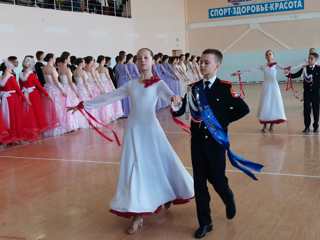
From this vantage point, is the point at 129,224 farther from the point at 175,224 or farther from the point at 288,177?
the point at 288,177

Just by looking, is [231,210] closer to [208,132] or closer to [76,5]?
[208,132]

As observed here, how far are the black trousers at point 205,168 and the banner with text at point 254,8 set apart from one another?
1777cm

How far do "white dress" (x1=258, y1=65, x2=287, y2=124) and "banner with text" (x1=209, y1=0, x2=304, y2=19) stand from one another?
12.5 meters

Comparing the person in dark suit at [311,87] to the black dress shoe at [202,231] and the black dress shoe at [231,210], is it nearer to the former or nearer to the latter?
the black dress shoe at [231,210]

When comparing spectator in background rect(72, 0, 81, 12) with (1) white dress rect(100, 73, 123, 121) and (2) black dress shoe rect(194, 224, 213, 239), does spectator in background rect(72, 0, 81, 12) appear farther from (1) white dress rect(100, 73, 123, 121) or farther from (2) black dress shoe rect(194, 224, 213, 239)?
(2) black dress shoe rect(194, 224, 213, 239)

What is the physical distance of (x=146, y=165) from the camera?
373 centimetres

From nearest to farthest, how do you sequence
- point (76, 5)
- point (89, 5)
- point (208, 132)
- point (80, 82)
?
1. point (208, 132)
2. point (80, 82)
3. point (76, 5)
4. point (89, 5)

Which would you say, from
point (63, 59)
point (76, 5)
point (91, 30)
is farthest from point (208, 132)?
point (76, 5)

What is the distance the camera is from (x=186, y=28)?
834 inches

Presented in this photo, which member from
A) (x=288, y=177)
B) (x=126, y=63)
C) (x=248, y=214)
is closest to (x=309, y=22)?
(x=126, y=63)

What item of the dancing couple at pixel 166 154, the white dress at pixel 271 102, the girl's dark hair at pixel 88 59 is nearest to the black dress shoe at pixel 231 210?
the dancing couple at pixel 166 154

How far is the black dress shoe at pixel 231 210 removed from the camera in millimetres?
3707

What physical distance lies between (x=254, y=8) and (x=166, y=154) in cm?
1786

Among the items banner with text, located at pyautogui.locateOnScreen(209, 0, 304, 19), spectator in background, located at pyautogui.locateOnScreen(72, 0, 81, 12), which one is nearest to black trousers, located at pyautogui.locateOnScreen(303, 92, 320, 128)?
spectator in background, located at pyautogui.locateOnScreen(72, 0, 81, 12)
